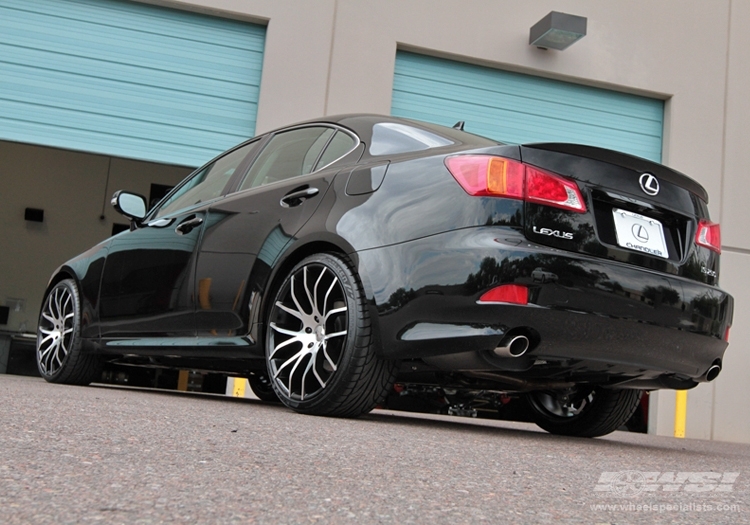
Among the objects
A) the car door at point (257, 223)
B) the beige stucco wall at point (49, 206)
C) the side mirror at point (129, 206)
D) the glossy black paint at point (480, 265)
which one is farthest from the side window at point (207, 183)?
the beige stucco wall at point (49, 206)

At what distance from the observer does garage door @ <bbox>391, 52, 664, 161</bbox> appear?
9.05 metres

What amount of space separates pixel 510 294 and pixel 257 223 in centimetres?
149

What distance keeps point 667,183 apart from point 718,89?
22.6 feet

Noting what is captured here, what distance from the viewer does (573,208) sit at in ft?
10.8

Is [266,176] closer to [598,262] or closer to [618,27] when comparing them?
[598,262]

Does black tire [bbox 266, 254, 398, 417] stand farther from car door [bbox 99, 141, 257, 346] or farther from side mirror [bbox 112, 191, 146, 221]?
side mirror [bbox 112, 191, 146, 221]

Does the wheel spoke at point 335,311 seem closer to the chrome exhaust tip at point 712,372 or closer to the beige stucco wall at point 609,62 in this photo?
the chrome exhaust tip at point 712,372

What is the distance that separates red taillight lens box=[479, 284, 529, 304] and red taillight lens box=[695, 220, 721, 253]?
3.26 feet

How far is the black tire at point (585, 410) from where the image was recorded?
4340 mm

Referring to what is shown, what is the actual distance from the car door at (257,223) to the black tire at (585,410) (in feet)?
5.28

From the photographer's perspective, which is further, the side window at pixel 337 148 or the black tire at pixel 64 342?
the black tire at pixel 64 342

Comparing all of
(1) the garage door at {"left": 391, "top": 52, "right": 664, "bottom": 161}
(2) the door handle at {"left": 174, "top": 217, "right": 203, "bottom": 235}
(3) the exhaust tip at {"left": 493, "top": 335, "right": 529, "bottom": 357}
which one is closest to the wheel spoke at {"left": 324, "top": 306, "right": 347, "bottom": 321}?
(3) the exhaust tip at {"left": 493, "top": 335, "right": 529, "bottom": 357}

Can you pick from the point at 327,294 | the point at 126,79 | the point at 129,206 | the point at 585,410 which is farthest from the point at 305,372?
the point at 126,79

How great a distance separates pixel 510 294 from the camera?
311cm
